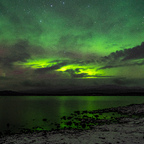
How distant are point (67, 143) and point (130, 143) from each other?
5.80 m

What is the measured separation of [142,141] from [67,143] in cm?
695

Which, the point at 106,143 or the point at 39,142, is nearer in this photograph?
the point at 106,143

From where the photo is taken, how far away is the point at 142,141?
12.9 meters

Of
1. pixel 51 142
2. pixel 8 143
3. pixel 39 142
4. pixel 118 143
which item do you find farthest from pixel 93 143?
pixel 8 143

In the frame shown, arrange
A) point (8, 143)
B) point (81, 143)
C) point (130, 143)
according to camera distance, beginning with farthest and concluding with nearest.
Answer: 1. point (8, 143)
2. point (81, 143)
3. point (130, 143)

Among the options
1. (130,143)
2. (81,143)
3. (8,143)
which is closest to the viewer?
(130,143)

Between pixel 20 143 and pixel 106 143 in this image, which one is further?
pixel 20 143

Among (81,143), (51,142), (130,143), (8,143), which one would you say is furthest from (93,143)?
(8,143)

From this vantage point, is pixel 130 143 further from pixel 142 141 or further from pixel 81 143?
pixel 81 143

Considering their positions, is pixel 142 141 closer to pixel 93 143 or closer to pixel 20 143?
pixel 93 143

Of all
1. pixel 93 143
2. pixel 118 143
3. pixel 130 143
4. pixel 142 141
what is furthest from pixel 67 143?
pixel 142 141

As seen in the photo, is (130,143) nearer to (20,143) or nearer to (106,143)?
(106,143)

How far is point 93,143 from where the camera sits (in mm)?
13359

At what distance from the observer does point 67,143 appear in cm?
1382
